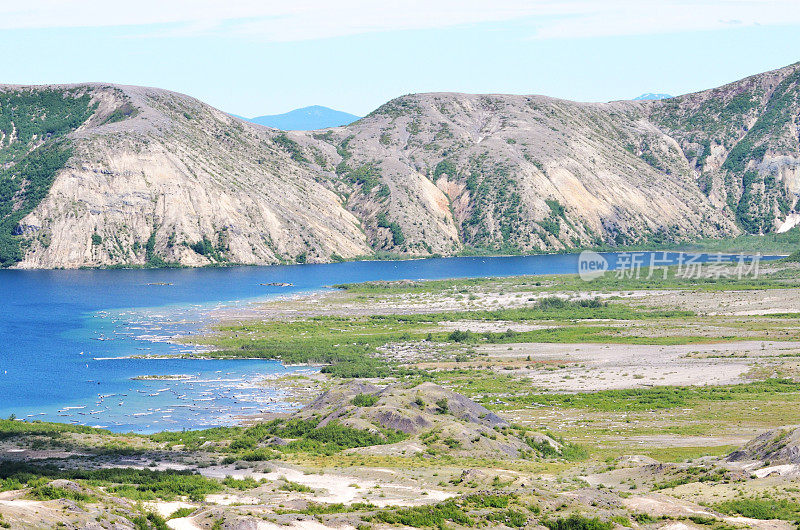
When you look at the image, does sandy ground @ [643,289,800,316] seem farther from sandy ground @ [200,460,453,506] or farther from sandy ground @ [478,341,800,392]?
sandy ground @ [200,460,453,506]

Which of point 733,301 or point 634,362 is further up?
point 733,301

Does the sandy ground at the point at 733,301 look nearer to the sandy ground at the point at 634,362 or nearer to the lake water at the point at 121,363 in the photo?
the sandy ground at the point at 634,362

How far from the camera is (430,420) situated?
66375 millimetres

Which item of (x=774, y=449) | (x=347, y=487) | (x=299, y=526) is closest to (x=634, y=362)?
(x=774, y=449)

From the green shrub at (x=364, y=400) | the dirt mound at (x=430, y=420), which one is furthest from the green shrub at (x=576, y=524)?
the green shrub at (x=364, y=400)

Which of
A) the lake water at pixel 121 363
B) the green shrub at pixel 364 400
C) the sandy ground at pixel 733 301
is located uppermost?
the green shrub at pixel 364 400

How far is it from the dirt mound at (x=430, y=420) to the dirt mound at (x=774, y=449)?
1378 cm

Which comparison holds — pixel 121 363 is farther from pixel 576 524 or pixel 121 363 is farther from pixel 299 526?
pixel 576 524

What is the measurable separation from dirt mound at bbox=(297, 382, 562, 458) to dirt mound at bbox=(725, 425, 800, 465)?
543 inches

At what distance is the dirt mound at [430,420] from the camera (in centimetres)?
6222

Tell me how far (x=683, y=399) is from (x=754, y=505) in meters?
41.4

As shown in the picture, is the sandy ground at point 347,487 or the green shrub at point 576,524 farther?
the sandy ground at point 347,487

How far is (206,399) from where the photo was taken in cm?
8806

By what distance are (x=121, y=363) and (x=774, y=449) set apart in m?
73.3
